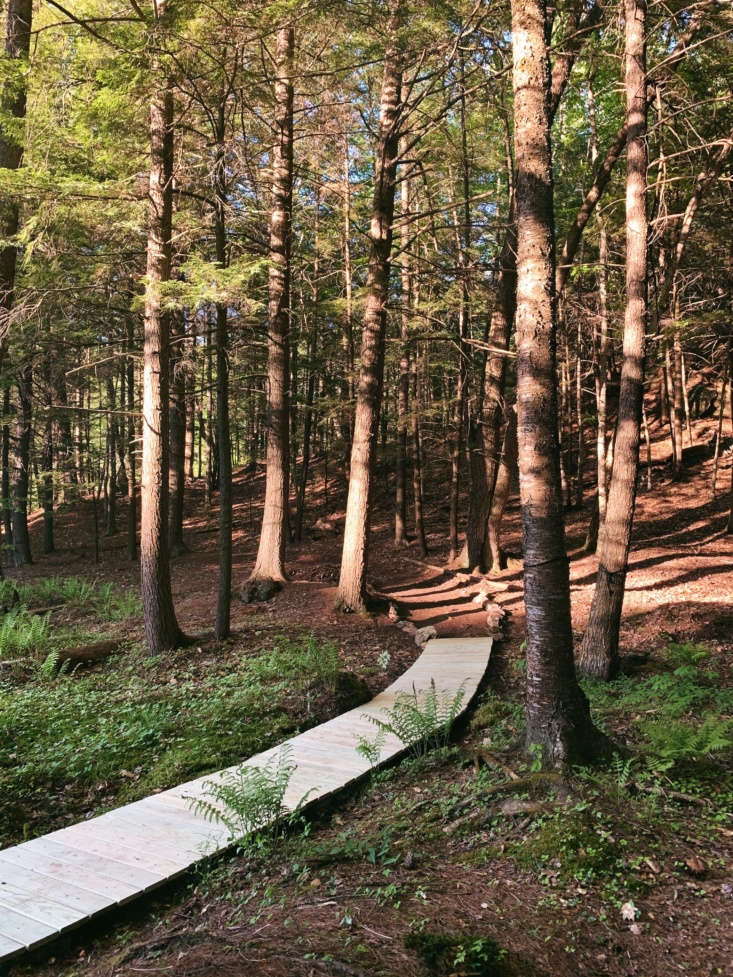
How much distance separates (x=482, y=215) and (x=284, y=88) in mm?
9253

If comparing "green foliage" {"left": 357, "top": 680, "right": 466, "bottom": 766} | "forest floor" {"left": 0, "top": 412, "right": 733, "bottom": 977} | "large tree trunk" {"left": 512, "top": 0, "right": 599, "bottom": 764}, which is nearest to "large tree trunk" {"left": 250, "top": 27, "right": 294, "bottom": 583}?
"forest floor" {"left": 0, "top": 412, "right": 733, "bottom": 977}

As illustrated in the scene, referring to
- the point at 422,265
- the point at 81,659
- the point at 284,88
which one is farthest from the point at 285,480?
the point at 284,88

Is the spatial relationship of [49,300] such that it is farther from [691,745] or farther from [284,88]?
[691,745]

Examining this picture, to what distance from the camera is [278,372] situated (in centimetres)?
1347

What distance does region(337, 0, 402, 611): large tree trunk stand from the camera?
37.5ft

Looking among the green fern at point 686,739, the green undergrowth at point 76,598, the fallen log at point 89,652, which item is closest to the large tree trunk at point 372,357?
the fallen log at point 89,652

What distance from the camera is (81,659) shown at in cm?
1019

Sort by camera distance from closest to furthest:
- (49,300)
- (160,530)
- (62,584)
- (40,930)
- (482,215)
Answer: (40,930) → (160,530) → (49,300) → (62,584) → (482,215)

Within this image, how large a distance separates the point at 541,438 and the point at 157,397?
21.5ft

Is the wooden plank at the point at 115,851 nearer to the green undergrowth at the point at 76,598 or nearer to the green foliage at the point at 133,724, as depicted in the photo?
the green foliage at the point at 133,724

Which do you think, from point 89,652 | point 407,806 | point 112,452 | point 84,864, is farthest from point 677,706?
point 112,452

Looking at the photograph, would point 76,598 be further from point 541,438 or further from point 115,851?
point 541,438

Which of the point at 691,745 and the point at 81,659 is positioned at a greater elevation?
the point at 691,745

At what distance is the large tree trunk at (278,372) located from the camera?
12.5 metres
